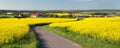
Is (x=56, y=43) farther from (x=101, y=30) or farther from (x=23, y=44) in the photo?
(x=101, y=30)

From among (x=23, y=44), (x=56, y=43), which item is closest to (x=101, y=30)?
(x=56, y=43)

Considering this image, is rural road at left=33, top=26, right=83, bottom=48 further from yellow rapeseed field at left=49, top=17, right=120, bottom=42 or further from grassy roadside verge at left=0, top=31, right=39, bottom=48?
yellow rapeseed field at left=49, top=17, right=120, bottom=42

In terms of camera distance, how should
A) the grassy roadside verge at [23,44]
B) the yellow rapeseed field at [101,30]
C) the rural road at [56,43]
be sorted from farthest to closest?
1. the yellow rapeseed field at [101,30]
2. the rural road at [56,43]
3. the grassy roadside verge at [23,44]

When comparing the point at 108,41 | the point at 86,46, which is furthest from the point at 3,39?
the point at 108,41

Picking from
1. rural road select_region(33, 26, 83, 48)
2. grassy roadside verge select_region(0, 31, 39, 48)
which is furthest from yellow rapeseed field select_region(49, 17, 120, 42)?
grassy roadside verge select_region(0, 31, 39, 48)

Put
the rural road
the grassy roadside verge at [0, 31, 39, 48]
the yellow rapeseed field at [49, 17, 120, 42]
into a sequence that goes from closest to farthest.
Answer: the grassy roadside verge at [0, 31, 39, 48] → the rural road → the yellow rapeseed field at [49, 17, 120, 42]

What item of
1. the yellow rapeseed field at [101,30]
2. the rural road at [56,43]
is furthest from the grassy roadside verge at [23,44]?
the yellow rapeseed field at [101,30]

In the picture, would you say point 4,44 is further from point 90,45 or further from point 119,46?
point 119,46

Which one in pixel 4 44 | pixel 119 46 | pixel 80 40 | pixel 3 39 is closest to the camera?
pixel 119 46

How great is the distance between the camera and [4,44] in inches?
722

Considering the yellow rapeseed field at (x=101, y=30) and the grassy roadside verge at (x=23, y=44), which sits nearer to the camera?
the grassy roadside verge at (x=23, y=44)

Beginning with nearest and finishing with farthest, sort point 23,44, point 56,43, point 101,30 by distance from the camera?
point 23,44 < point 56,43 < point 101,30

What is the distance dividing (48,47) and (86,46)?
2279mm

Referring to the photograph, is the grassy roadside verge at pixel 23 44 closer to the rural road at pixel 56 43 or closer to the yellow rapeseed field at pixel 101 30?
the rural road at pixel 56 43
